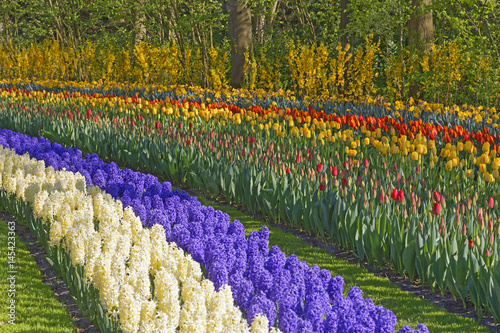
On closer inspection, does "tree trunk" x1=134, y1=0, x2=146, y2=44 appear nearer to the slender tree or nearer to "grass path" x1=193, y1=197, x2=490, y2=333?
the slender tree

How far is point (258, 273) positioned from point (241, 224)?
32.5 inches

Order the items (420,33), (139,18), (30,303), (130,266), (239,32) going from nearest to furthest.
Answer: (130,266) < (30,303) < (420,33) < (239,32) < (139,18)

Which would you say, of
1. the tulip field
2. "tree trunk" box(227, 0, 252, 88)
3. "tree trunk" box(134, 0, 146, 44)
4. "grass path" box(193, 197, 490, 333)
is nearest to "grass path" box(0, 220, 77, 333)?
the tulip field

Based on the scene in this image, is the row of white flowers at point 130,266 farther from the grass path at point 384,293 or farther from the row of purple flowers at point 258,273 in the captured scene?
the grass path at point 384,293

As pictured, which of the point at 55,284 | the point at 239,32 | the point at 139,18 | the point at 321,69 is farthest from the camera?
the point at 139,18

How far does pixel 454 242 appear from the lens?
350cm

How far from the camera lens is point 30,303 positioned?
12.2 feet

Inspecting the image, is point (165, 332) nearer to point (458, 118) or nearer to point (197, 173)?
point (197, 173)

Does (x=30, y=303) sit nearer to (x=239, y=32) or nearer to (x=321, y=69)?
(x=321, y=69)

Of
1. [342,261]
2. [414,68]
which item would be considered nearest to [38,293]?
[342,261]

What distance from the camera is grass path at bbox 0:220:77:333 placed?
3.39m

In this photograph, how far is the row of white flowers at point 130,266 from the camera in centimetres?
225

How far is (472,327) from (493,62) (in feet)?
25.7

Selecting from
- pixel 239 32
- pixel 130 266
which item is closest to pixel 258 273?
pixel 130 266
